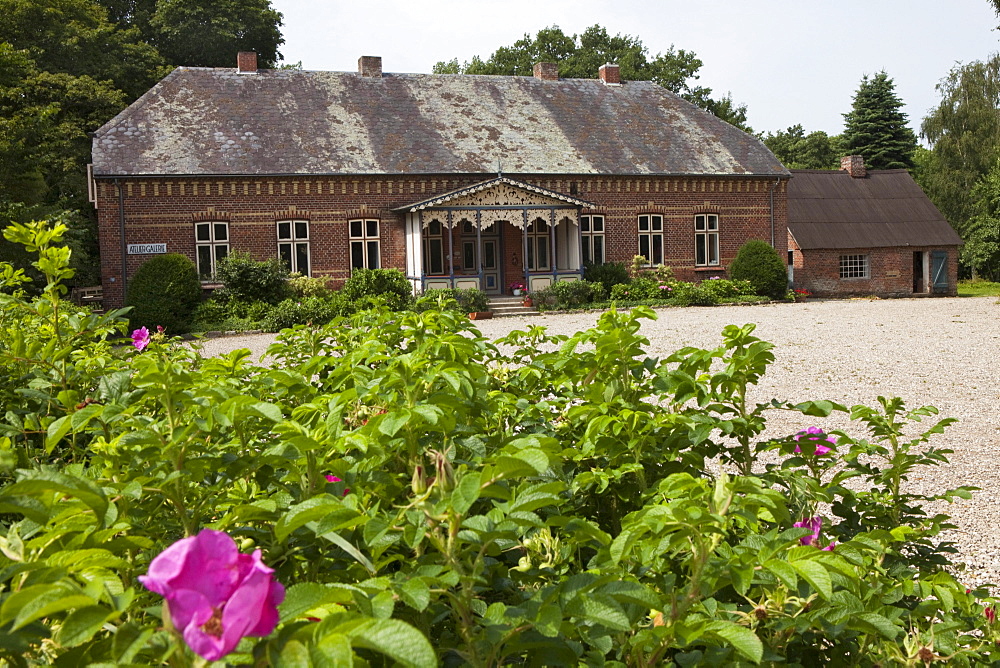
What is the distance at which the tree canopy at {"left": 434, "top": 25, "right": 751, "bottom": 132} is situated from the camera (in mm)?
49469

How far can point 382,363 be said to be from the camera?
284 cm

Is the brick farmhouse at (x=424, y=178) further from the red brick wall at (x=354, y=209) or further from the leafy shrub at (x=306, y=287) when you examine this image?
the leafy shrub at (x=306, y=287)

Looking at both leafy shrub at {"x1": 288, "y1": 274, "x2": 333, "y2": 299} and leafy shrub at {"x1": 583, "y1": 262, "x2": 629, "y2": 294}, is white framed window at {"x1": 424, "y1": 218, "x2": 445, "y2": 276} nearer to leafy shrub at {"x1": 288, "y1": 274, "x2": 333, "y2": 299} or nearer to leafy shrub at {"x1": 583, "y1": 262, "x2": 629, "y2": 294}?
leafy shrub at {"x1": 288, "y1": 274, "x2": 333, "y2": 299}

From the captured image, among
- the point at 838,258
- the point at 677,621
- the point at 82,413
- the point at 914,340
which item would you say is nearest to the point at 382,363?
the point at 82,413

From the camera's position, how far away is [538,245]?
1094 inches

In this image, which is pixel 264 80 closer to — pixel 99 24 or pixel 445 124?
pixel 445 124

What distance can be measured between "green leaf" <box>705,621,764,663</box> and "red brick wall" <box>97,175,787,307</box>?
24454mm

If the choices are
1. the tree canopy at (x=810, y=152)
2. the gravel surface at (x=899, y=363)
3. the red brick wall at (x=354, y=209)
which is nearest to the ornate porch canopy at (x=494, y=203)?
the red brick wall at (x=354, y=209)

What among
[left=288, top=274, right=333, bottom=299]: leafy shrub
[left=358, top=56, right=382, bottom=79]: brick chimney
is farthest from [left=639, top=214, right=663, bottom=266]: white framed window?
[left=288, top=274, right=333, bottom=299]: leafy shrub

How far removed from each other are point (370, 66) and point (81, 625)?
2919 centimetres

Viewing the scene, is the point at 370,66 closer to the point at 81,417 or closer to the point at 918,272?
the point at 918,272

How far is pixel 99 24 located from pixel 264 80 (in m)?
11.6

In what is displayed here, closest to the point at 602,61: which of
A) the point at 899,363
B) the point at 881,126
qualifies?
the point at 881,126

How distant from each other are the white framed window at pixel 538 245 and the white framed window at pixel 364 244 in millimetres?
4811
